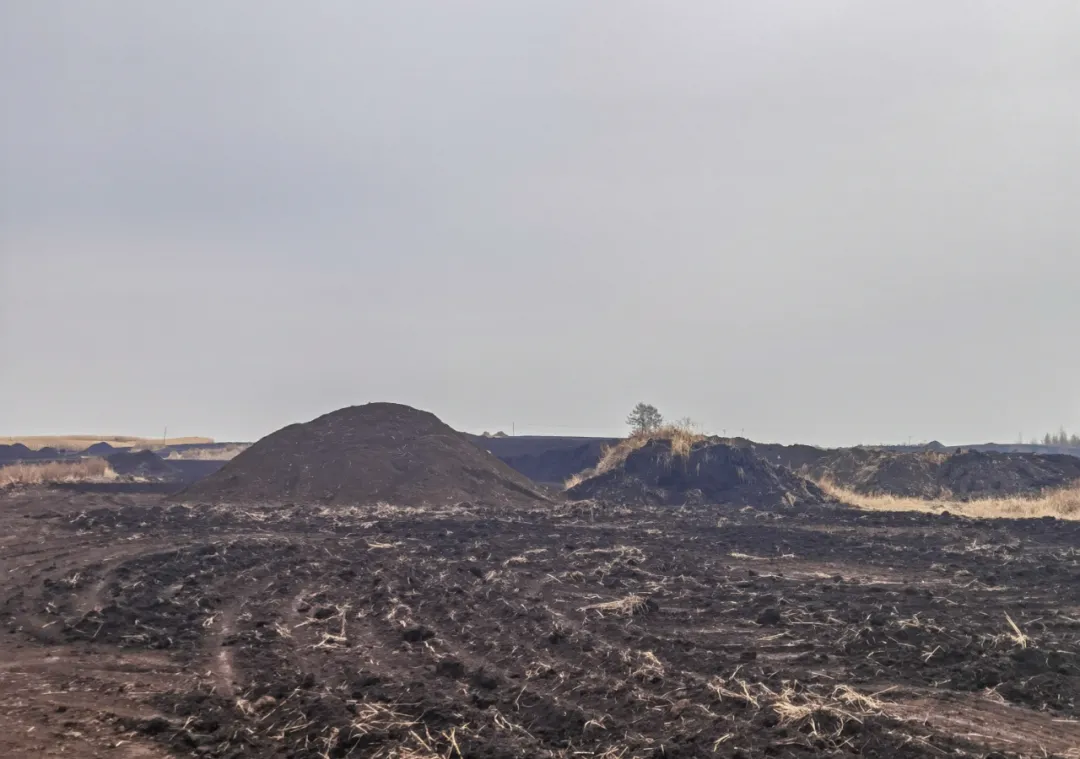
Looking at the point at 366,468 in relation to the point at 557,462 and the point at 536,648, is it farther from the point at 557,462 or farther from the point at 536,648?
the point at 557,462

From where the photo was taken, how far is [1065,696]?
21.3 feet

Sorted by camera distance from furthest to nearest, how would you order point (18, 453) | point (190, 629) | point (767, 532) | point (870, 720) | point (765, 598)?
point (18, 453) → point (767, 532) → point (765, 598) → point (190, 629) → point (870, 720)

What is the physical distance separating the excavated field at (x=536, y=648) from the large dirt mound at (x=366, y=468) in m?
9.54

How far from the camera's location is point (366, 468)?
2841cm

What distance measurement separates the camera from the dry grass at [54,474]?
3105cm

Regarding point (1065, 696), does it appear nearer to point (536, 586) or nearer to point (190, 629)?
point (536, 586)

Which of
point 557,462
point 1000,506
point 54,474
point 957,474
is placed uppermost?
point 957,474

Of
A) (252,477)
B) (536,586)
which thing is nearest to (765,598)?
(536,586)

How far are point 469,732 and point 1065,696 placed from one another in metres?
4.63

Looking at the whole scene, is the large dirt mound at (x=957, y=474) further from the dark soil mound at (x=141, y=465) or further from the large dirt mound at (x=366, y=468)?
the dark soil mound at (x=141, y=465)

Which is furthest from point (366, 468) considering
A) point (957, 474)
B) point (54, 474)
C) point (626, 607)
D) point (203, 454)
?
point (203, 454)

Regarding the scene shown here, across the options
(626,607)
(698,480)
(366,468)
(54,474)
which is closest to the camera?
(626,607)

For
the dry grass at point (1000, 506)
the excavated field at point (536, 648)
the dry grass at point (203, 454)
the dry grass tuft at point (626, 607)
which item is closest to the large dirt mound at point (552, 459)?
the dry grass at point (1000, 506)

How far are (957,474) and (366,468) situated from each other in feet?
76.6
